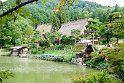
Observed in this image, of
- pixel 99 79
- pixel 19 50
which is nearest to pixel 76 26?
pixel 19 50

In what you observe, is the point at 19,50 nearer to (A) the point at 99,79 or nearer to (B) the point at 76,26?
(B) the point at 76,26

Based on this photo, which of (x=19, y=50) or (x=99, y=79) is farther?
(x=19, y=50)

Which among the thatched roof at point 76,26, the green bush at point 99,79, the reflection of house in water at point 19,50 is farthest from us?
the thatched roof at point 76,26

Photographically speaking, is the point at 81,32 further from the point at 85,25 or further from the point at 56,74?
the point at 56,74

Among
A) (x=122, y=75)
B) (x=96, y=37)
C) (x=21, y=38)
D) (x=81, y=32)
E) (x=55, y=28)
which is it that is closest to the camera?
(x=122, y=75)

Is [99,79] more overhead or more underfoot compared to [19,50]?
more overhead

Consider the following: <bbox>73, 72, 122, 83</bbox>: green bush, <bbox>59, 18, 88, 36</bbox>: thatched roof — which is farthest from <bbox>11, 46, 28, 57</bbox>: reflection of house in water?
<bbox>73, 72, 122, 83</bbox>: green bush

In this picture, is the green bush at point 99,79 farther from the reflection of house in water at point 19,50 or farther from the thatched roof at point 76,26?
the thatched roof at point 76,26

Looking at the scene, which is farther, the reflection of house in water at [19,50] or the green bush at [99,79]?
the reflection of house in water at [19,50]

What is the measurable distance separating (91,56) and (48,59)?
6180 mm

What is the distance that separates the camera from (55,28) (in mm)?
49688

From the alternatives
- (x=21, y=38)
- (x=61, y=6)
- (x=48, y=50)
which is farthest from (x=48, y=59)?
(x=61, y=6)

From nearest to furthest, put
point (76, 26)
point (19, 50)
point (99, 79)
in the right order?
point (99, 79) < point (19, 50) < point (76, 26)

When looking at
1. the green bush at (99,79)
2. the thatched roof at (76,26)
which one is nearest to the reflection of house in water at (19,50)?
the thatched roof at (76,26)
